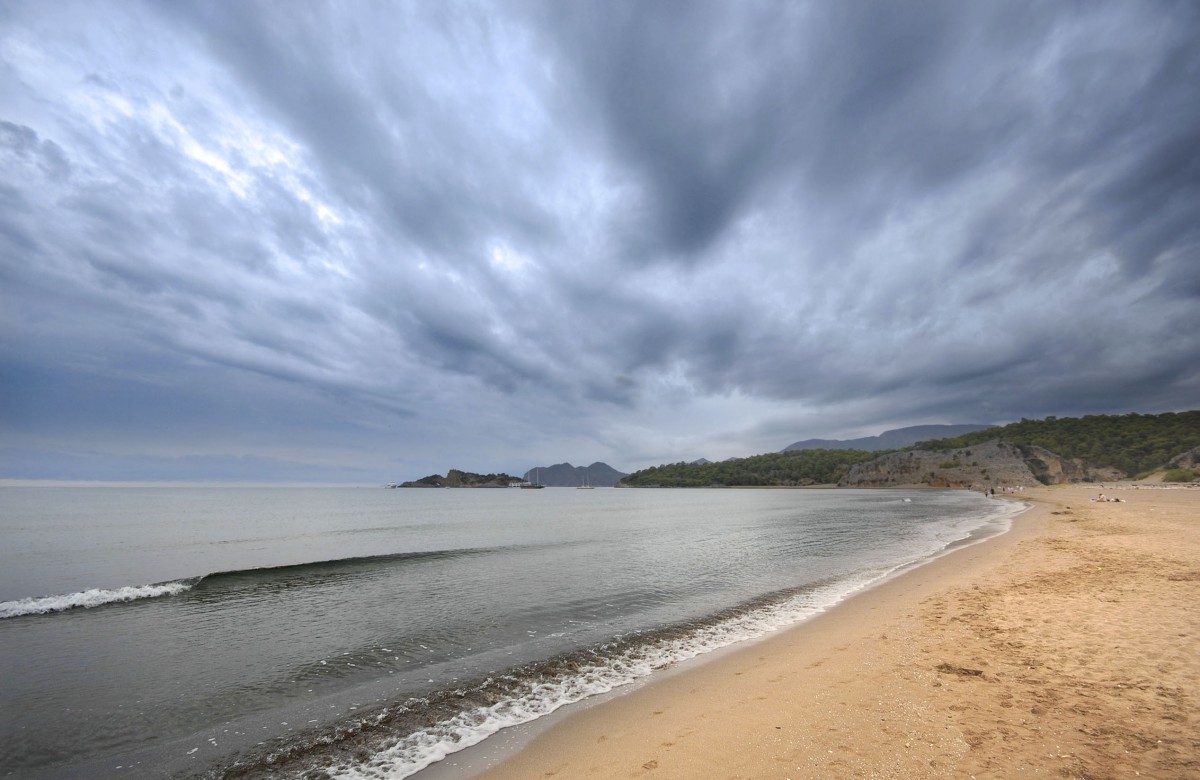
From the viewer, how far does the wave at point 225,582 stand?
16141mm

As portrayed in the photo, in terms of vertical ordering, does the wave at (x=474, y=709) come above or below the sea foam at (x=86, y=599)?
below

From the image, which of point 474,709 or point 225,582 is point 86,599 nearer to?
point 225,582

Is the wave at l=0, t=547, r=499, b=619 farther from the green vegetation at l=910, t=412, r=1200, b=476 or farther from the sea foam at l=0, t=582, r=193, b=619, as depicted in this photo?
the green vegetation at l=910, t=412, r=1200, b=476

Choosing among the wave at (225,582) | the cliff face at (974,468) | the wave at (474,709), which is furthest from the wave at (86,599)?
the cliff face at (974,468)

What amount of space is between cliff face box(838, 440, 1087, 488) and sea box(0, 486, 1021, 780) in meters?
168

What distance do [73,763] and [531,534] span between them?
3322 centimetres

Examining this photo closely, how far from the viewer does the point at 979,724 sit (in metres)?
6.16

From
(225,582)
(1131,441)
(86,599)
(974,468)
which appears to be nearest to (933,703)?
(86,599)

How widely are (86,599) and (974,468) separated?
695 ft

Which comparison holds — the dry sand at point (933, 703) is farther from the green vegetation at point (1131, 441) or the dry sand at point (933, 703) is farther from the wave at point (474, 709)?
the green vegetation at point (1131, 441)

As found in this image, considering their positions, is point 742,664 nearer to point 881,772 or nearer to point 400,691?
point 881,772

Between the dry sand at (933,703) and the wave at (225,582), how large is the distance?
1927 cm

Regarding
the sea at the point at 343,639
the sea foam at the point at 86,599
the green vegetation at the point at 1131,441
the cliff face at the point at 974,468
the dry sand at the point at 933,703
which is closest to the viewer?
the dry sand at the point at 933,703

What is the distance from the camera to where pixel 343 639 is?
12766mm
